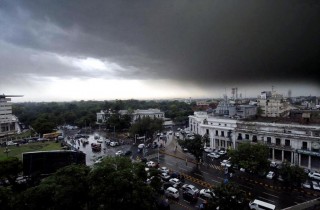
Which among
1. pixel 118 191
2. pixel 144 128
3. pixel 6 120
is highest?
pixel 6 120

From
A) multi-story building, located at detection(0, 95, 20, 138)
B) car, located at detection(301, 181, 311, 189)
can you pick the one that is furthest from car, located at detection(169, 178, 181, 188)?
multi-story building, located at detection(0, 95, 20, 138)

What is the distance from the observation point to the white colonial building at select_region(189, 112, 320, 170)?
35.0m

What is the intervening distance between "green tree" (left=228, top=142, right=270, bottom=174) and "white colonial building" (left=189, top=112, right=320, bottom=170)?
9.66m

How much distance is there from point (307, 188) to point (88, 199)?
89.4 feet

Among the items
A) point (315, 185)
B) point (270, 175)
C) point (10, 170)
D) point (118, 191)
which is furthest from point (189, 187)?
point (10, 170)

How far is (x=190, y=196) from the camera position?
85.8ft

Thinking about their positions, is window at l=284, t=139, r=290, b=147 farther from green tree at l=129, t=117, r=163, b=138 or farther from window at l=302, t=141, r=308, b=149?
green tree at l=129, t=117, r=163, b=138

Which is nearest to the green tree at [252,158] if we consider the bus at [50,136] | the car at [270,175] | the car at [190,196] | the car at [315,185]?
the car at [270,175]

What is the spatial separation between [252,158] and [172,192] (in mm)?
12072

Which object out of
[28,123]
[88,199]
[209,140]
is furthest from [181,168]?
[28,123]

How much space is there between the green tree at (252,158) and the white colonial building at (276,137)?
966 cm

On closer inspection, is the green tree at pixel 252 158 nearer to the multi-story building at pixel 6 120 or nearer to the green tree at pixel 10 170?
the green tree at pixel 10 170

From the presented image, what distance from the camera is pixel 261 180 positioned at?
3144cm

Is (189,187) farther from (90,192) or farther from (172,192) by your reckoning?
(90,192)
